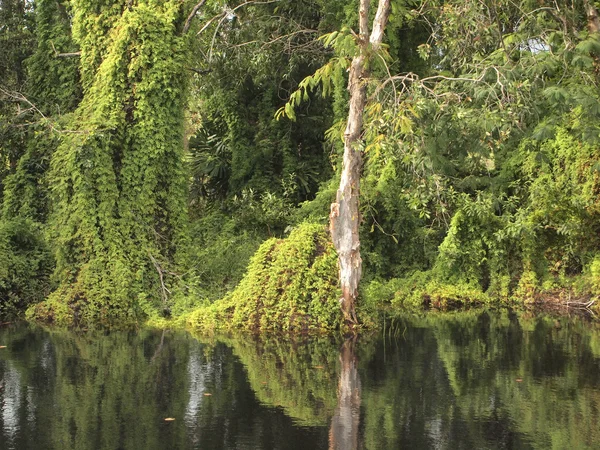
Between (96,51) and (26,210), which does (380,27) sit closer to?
(96,51)

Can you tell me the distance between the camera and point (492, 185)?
66.3 feet

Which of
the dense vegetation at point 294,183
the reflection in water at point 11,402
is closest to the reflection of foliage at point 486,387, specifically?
the dense vegetation at point 294,183

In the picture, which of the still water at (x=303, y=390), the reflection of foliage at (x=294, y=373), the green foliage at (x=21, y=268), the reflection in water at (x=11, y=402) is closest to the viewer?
the still water at (x=303, y=390)

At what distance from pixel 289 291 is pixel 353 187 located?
72.2 inches

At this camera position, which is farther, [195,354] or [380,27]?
[380,27]

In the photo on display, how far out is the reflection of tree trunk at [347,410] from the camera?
26.2 feet

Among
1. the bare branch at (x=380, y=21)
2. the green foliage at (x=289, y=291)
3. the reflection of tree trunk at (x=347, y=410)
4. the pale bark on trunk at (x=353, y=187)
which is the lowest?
the reflection of tree trunk at (x=347, y=410)

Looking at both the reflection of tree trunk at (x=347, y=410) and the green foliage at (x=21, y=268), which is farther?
the green foliage at (x=21, y=268)

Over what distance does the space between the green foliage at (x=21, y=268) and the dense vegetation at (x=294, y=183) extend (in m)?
0.04

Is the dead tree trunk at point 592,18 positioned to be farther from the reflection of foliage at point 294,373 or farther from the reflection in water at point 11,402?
the reflection in water at point 11,402

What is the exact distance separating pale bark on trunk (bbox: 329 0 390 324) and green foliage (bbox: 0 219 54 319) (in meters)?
5.66

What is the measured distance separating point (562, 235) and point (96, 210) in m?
9.04

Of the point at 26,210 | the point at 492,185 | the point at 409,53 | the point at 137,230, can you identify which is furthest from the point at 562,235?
the point at 26,210

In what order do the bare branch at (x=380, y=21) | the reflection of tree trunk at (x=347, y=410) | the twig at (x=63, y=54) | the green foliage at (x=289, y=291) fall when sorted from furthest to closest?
the twig at (x=63, y=54)
the bare branch at (x=380, y=21)
the green foliage at (x=289, y=291)
the reflection of tree trunk at (x=347, y=410)
